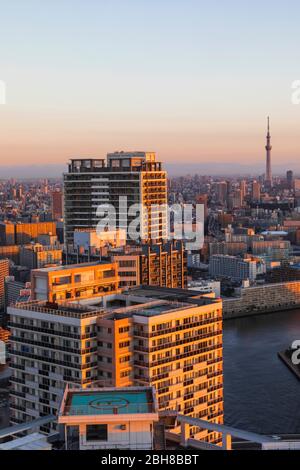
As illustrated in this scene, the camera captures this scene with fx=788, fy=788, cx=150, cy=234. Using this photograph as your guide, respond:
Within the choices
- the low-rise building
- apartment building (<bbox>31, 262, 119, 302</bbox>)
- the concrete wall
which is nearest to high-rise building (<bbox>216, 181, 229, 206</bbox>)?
the concrete wall

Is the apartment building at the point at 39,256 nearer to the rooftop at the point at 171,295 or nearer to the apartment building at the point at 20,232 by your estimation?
the apartment building at the point at 20,232

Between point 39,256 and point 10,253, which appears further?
point 10,253

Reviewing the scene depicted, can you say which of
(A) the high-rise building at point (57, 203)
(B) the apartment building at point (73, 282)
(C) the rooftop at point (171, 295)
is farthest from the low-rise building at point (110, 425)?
(A) the high-rise building at point (57, 203)

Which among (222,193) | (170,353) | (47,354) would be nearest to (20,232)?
(222,193)

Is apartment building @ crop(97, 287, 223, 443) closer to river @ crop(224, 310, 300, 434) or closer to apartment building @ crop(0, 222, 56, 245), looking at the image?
river @ crop(224, 310, 300, 434)

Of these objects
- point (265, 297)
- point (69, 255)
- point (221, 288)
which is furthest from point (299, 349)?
point (221, 288)

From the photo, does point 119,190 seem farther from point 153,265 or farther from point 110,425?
point 110,425

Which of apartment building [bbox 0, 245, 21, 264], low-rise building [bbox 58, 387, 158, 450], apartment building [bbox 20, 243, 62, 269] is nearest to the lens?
low-rise building [bbox 58, 387, 158, 450]
